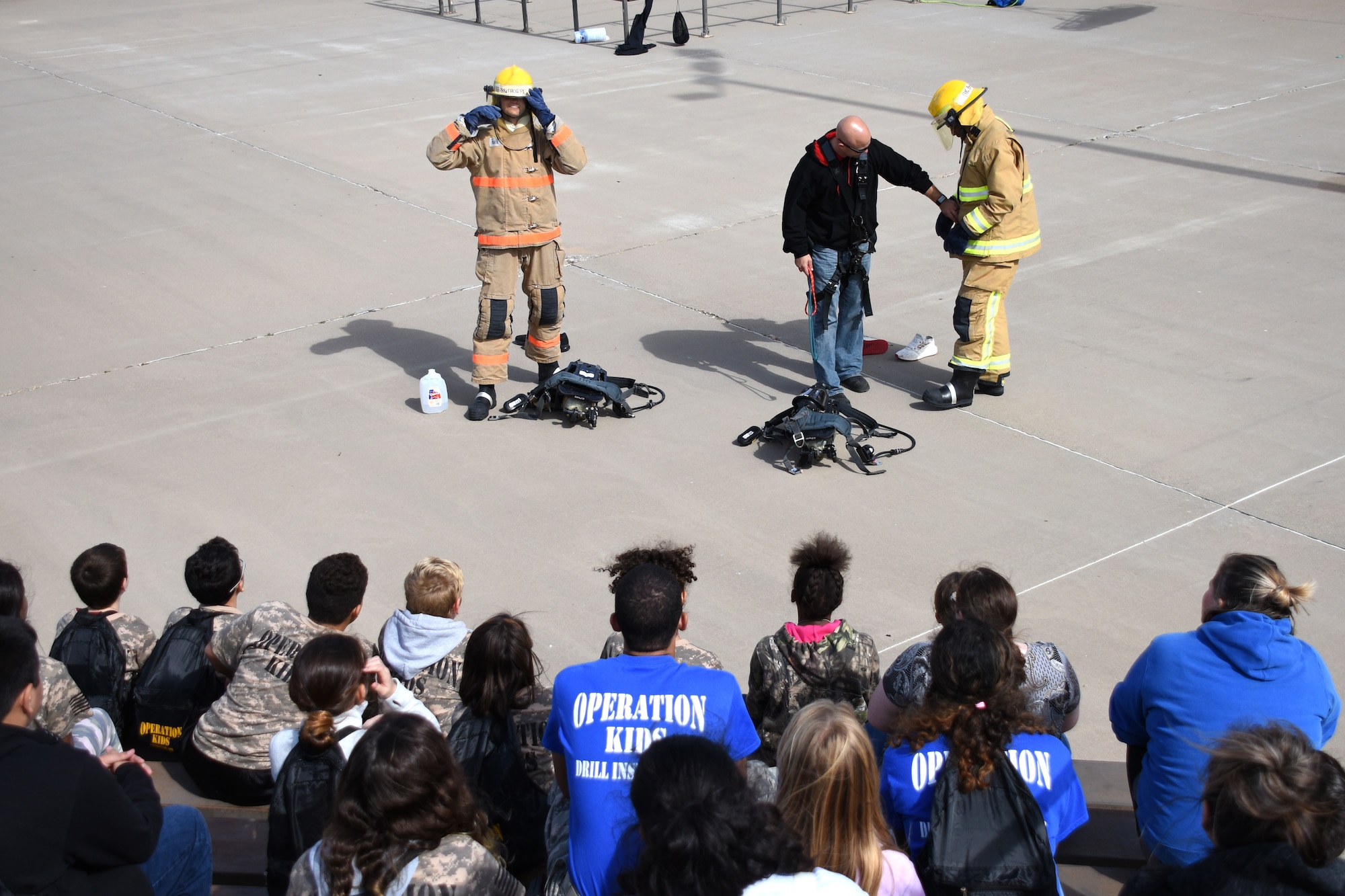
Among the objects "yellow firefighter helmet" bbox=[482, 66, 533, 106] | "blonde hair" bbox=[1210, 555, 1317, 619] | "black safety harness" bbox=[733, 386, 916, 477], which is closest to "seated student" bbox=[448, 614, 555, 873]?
"blonde hair" bbox=[1210, 555, 1317, 619]

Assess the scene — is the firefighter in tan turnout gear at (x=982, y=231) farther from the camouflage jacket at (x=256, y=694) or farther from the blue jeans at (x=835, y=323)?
the camouflage jacket at (x=256, y=694)

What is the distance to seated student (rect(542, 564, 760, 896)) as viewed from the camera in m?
2.90

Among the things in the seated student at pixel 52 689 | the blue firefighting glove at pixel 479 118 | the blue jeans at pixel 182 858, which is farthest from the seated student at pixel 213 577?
the blue firefighting glove at pixel 479 118

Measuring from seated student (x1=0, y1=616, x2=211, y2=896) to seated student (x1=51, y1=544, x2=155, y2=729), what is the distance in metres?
1.31

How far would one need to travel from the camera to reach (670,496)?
6406mm

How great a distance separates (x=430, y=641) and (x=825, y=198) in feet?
14.2

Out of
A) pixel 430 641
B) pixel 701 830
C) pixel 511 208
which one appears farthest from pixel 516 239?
pixel 701 830

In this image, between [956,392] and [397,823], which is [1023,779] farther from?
[956,392]

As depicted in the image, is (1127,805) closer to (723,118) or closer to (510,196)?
(510,196)

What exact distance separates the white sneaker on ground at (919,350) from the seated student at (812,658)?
4387mm

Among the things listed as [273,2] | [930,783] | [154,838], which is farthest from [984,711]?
[273,2]

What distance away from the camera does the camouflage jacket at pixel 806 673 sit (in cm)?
379

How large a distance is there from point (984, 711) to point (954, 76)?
1385cm

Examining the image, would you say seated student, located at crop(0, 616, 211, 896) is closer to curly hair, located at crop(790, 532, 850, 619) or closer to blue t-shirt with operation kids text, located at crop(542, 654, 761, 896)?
blue t-shirt with operation kids text, located at crop(542, 654, 761, 896)
